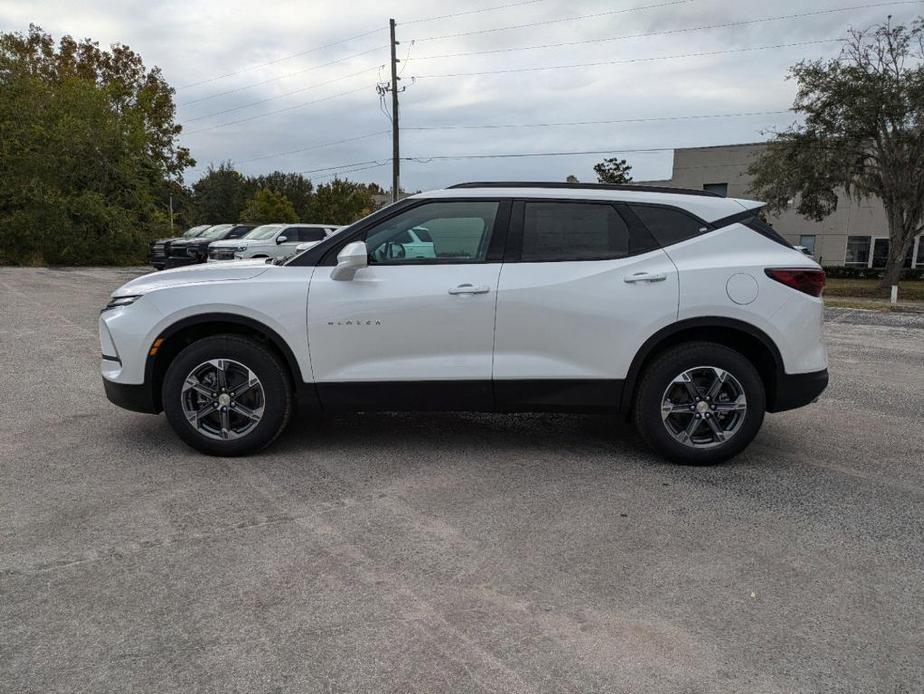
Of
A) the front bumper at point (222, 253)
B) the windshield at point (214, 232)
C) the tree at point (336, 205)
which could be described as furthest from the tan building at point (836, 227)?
the tree at point (336, 205)

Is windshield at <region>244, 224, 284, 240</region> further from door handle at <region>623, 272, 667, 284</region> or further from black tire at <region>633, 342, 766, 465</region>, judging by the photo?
black tire at <region>633, 342, 766, 465</region>

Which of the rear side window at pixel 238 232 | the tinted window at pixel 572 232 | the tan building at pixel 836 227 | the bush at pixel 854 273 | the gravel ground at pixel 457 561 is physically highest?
the tan building at pixel 836 227

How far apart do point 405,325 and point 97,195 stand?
3150cm

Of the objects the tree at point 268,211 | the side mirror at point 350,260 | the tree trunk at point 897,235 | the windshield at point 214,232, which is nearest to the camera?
the side mirror at point 350,260

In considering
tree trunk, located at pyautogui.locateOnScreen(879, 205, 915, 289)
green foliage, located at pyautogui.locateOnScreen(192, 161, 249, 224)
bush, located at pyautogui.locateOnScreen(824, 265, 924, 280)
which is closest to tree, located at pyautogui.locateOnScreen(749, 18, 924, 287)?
tree trunk, located at pyautogui.locateOnScreen(879, 205, 915, 289)

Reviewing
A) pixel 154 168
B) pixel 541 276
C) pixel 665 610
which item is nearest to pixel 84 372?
pixel 541 276

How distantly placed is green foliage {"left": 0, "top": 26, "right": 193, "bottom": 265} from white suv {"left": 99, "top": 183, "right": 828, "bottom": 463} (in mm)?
30243

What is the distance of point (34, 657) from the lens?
2609 millimetres

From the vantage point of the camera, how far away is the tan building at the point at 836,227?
4034 centimetres

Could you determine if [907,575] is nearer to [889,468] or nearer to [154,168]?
[889,468]

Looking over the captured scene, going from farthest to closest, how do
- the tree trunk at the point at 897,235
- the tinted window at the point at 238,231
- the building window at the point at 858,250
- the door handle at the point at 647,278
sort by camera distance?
the building window at the point at 858,250 → the tree trunk at the point at 897,235 → the tinted window at the point at 238,231 → the door handle at the point at 647,278

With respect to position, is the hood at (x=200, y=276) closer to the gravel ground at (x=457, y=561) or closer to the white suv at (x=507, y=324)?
the white suv at (x=507, y=324)

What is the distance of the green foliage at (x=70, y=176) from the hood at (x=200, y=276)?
29.7 m

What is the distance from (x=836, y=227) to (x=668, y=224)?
137ft
